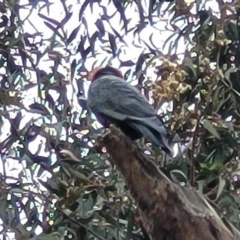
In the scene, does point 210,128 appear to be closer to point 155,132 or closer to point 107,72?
point 155,132

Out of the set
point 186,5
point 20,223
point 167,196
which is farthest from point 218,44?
point 20,223

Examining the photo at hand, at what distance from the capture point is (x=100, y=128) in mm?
1838

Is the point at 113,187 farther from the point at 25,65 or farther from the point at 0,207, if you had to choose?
the point at 25,65

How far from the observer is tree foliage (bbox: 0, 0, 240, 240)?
171 centimetres

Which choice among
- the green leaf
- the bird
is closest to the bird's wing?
the bird

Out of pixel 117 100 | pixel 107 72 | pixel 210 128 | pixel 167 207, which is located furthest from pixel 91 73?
pixel 167 207

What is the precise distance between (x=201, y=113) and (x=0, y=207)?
0.51m

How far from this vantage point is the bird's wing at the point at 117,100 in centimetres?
166

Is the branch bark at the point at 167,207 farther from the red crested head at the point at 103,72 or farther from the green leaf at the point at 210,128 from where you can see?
the red crested head at the point at 103,72

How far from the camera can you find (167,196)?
1401 mm

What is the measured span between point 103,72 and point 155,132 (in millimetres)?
354

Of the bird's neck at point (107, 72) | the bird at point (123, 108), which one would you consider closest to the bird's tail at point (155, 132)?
the bird at point (123, 108)

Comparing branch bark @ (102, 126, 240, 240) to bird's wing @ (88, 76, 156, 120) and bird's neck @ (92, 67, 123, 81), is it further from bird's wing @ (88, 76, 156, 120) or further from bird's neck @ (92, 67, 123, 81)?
bird's neck @ (92, 67, 123, 81)

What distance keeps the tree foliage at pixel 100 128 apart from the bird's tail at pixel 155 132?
0.06 m
